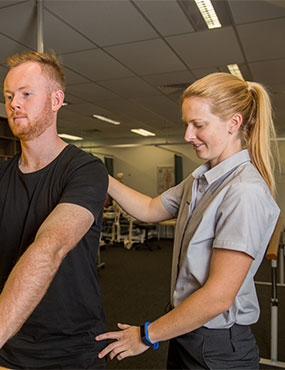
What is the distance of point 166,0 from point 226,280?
233cm

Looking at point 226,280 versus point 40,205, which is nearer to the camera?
point 226,280

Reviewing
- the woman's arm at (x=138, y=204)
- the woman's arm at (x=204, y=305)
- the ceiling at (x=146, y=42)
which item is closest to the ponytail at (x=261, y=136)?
the woman's arm at (x=204, y=305)

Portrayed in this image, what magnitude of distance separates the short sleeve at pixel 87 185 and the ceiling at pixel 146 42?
199cm

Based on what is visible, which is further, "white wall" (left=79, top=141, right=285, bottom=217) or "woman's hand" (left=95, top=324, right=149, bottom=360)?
"white wall" (left=79, top=141, right=285, bottom=217)

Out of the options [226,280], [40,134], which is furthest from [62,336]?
[40,134]

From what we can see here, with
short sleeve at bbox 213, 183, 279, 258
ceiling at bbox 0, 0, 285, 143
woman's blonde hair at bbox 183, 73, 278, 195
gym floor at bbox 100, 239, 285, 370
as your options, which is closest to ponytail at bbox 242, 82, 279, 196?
woman's blonde hair at bbox 183, 73, 278, 195

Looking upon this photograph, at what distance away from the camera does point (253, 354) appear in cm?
117

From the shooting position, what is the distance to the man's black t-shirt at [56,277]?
1.10 meters

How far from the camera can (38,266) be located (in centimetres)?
78

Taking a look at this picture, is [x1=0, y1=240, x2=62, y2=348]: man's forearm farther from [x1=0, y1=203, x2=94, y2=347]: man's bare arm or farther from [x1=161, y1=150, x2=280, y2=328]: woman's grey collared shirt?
[x1=161, y1=150, x2=280, y2=328]: woman's grey collared shirt

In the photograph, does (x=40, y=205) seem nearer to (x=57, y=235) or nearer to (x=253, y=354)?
(x=57, y=235)

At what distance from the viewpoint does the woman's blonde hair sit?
1124 mm

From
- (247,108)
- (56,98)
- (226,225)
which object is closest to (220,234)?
(226,225)

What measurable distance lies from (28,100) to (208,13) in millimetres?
2257
